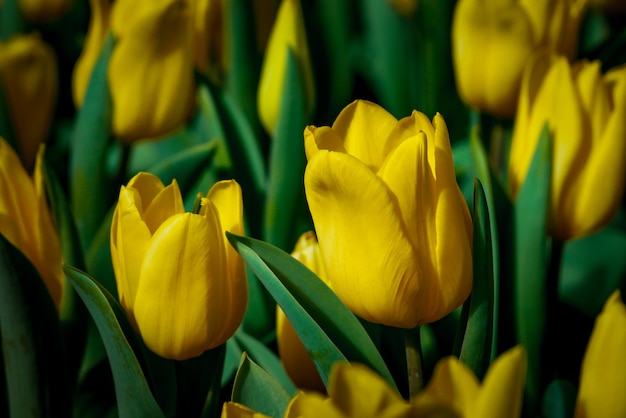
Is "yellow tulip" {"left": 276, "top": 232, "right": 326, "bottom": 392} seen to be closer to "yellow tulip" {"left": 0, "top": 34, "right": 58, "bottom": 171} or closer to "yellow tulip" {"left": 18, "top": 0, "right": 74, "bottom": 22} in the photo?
"yellow tulip" {"left": 0, "top": 34, "right": 58, "bottom": 171}

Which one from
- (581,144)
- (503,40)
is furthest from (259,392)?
(503,40)

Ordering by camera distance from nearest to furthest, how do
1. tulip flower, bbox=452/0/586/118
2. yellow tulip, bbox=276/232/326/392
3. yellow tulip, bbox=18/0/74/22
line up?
yellow tulip, bbox=276/232/326/392 → tulip flower, bbox=452/0/586/118 → yellow tulip, bbox=18/0/74/22

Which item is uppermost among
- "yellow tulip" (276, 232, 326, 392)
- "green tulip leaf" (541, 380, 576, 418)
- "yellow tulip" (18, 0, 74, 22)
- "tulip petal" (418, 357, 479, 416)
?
"yellow tulip" (18, 0, 74, 22)

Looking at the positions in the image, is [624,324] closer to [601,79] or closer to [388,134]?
[388,134]

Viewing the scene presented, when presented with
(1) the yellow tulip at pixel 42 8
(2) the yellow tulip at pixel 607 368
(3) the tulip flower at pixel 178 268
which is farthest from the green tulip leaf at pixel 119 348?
(1) the yellow tulip at pixel 42 8

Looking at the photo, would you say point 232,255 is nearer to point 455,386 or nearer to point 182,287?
point 182,287

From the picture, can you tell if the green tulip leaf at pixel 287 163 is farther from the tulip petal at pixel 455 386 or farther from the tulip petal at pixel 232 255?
the tulip petal at pixel 455 386

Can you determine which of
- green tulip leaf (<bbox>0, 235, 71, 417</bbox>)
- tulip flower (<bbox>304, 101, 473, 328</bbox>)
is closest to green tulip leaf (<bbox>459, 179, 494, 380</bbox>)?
tulip flower (<bbox>304, 101, 473, 328</bbox>)
